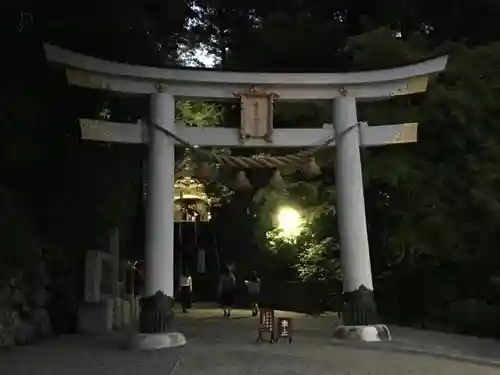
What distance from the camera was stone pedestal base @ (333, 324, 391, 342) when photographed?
36.4ft

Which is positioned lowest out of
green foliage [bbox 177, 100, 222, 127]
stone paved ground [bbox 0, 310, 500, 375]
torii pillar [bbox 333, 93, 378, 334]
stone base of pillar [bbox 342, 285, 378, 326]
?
stone paved ground [bbox 0, 310, 500, 375]

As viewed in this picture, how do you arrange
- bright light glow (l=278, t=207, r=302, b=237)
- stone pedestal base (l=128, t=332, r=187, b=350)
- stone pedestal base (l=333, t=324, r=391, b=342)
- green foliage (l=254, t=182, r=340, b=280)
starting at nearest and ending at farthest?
stone pedestal base (l=128, t=332, r=187, b=350), stone pedestal base (l=333, t=324, r=391, b=342), green foliage (l=254, t=182, r=340, b=280), bright light glow (l=278, t=207, r=302, b=237)

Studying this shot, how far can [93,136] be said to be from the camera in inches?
425

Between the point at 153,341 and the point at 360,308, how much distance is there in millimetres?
3449

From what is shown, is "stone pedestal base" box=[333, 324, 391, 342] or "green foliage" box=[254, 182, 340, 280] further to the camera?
"green foliage" box=[254, 182, 340, 280]

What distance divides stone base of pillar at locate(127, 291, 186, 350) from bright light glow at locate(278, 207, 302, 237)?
6.12m

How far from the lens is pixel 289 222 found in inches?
714

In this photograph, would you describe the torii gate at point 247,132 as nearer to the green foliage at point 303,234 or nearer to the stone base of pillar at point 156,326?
the stone base of pillar at point 156,326

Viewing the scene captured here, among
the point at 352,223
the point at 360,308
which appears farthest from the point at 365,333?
the point at 352,223

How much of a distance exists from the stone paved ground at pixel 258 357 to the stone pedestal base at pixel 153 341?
25 centimetres

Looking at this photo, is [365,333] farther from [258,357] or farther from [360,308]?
[258,357]

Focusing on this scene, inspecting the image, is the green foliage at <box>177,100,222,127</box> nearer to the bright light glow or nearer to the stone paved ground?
the bright light glow

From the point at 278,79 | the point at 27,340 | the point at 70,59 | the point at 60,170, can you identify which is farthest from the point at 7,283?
the point at 278,79

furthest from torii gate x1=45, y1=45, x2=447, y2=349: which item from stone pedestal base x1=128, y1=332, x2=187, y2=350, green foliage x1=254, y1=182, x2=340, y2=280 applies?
green foliage x1=254, y1=182, x2=340, y2=280
